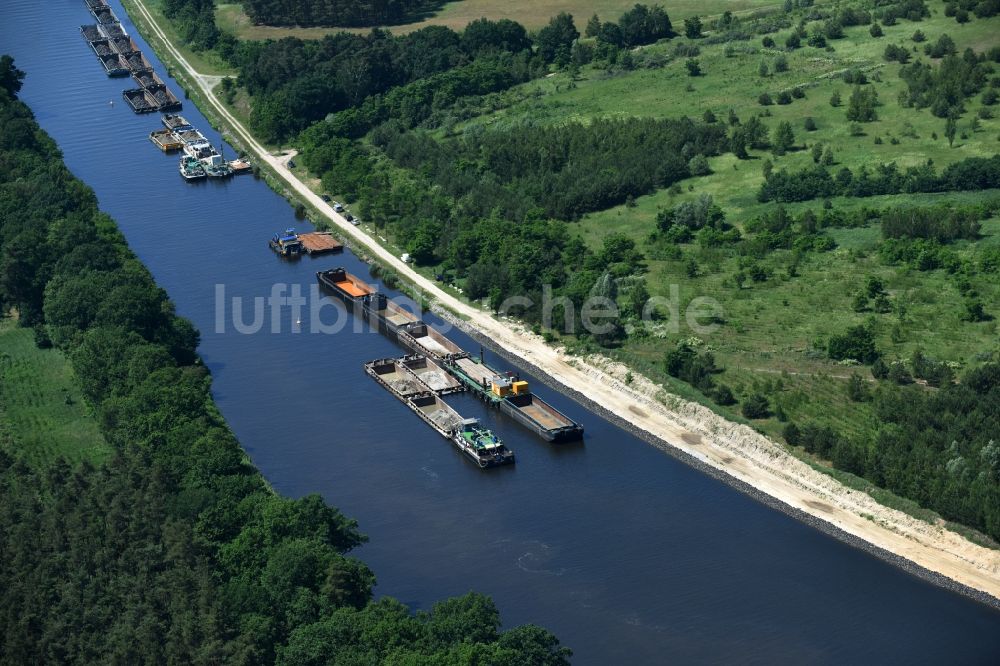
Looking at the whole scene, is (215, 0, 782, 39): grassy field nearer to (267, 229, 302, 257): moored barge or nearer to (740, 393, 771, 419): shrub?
(267, 229, 302, 257): moored barge

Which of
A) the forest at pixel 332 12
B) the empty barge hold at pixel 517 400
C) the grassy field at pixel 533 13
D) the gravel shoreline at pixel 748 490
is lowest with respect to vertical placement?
the gravel shoreline at pixel 748 490

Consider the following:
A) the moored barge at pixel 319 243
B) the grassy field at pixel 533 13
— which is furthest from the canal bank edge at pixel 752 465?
the grassy field at pixel 533 13

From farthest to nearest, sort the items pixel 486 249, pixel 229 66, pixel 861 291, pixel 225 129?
pixel 229 66 < pixel 225 129 < pixel 486 249 < pixel 861 291

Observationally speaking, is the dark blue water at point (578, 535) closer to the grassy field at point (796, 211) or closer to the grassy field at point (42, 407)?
the grassy field at point (42, 407)

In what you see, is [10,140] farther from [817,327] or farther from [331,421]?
[817,327]

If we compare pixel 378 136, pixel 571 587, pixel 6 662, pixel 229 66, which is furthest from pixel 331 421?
pixel 229 66

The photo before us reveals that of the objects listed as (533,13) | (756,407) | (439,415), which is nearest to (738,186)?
(756,407)
